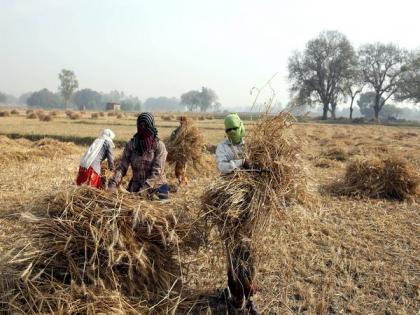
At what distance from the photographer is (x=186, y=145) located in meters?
9.46

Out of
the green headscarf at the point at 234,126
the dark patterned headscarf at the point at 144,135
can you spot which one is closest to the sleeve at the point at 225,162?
the green headscarf at the point at 234,126

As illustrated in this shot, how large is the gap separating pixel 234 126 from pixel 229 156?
30cm

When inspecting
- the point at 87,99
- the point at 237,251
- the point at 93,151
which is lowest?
the point at 237,251

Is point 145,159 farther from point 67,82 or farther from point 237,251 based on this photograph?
point 67,82

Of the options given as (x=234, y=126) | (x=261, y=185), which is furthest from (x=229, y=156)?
A: (x=261, y=185)

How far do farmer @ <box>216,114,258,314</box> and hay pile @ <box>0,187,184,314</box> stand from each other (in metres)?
0.55

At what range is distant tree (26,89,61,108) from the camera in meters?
135

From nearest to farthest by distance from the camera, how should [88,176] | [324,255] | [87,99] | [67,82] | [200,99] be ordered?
[324,255] → [88,176] → [67,82] → [200,99] → [87,99]

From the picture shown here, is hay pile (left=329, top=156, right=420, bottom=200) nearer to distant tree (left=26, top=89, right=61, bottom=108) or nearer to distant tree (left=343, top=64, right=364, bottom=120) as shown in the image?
distant tree (left=343, top=64, right=364, bottom=120)

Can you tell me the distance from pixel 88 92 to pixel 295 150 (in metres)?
153

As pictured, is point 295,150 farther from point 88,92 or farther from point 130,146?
point 88,92

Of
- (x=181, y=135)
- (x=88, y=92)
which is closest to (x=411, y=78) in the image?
(x=181, y=135)

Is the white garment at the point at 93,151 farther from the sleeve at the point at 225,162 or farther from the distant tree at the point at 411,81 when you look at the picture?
the distant tree at the point at 411,81

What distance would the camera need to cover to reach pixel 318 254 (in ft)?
17.3
